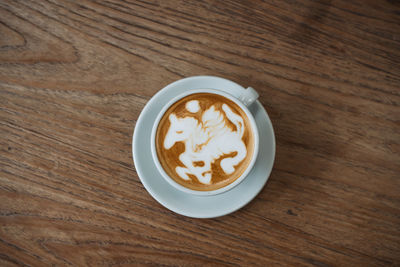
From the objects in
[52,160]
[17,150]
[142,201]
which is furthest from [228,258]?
[17,150]

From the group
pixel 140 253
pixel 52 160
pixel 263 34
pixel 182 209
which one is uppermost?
pixel 263 34

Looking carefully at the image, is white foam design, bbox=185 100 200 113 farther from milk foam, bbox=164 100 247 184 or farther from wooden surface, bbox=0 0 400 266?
wooden surface, bbox=0 0 400 266

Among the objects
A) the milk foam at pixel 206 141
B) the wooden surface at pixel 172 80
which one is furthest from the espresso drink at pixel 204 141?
the wooden surface at pixel 172 80

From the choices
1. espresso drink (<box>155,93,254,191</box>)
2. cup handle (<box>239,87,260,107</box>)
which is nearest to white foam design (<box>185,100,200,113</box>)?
espresso drink (<box>155,93,254,191</box>)

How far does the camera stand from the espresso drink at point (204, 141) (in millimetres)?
794

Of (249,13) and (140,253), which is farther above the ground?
(249,13)

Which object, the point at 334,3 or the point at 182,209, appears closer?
the point at 182,209

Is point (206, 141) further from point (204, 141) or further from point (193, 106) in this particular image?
point (193, 106)

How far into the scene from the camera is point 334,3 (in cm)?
94

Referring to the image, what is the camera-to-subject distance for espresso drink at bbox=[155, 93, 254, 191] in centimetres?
79

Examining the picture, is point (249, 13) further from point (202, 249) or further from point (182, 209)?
point (202, 249)

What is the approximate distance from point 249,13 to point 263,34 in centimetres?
9

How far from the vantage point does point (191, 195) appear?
85 centimetres

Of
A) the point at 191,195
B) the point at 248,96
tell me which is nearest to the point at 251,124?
the point at 248,96
